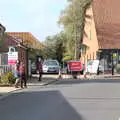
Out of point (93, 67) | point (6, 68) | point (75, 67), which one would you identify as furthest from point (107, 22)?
point (6, 68)

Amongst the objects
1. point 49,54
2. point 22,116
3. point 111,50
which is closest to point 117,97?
point 22,116

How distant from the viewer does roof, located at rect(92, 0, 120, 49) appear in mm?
60406

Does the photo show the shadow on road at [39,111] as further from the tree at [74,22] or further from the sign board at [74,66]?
the tree at [74,22]

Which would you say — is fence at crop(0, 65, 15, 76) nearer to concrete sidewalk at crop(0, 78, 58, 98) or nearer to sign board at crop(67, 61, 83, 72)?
concrete sidewalk at crop(0, 78, 58, 98)

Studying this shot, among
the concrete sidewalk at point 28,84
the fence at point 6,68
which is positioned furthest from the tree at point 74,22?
the fence at point 6,68

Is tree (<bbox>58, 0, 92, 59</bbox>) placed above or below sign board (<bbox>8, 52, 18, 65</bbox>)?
above

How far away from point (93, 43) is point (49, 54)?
30812 millimetres

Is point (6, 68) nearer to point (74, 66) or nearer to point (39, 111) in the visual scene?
point (74, 66)

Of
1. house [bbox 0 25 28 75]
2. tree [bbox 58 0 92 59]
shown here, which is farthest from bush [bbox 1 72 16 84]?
tree [bbox 58 0 92 59]

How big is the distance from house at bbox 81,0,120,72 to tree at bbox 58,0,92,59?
1376mm

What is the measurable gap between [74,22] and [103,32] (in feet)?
37.6

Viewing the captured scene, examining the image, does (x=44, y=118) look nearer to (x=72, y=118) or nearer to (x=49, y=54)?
(x=72, y=118)

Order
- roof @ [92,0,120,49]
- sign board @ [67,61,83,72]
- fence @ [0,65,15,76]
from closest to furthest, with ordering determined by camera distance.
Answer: fence @ [0,65,15,76], sign board @ [67,61,83,72], roof @ [92,0,120,49]

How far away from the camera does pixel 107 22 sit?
64.4 m
